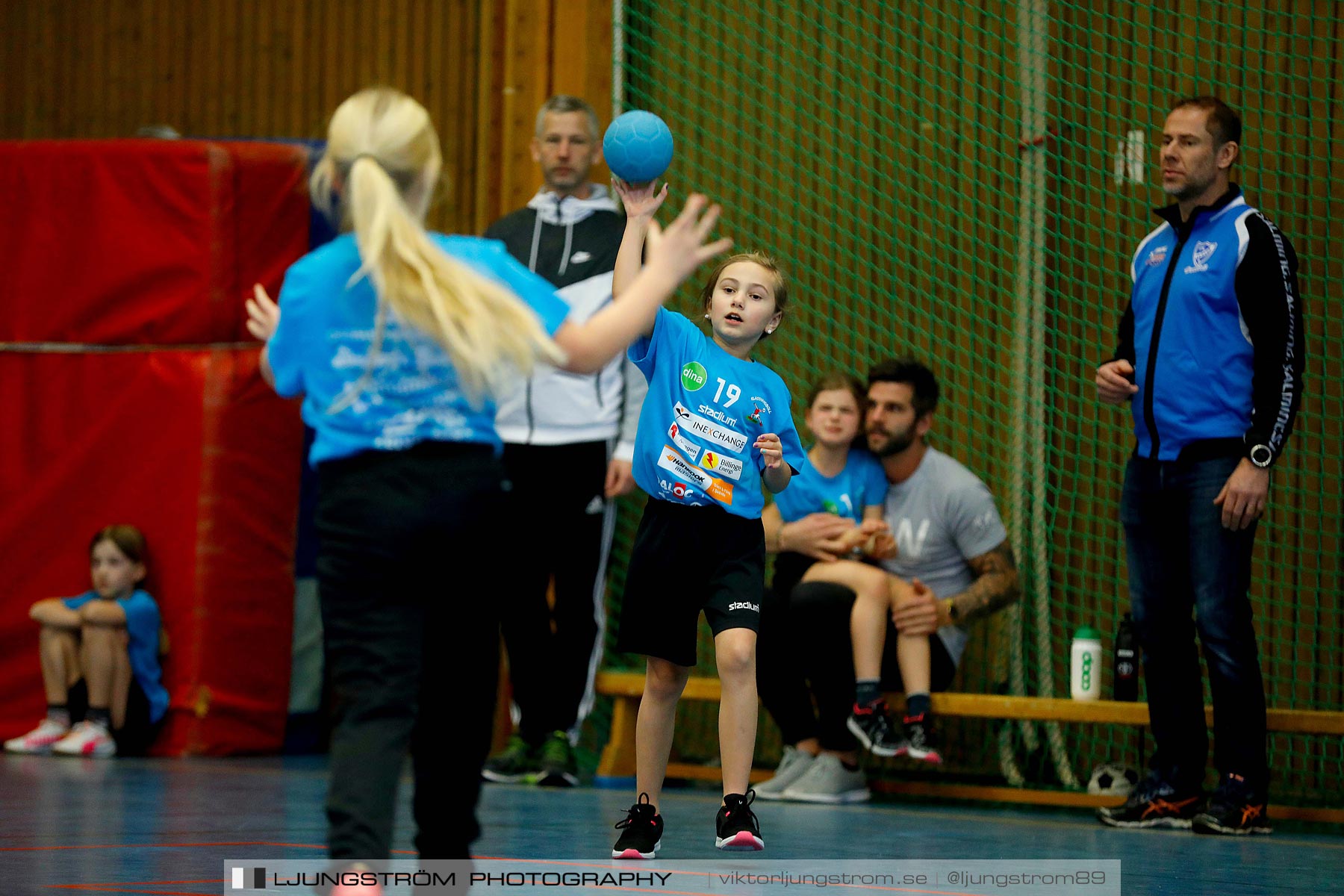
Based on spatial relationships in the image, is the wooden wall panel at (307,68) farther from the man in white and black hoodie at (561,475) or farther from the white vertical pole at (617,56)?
the man in white and black hoodie at (561,475)

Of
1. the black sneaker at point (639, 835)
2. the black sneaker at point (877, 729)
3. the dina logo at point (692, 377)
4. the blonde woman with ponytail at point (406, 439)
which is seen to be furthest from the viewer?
the black sneaker at point (877, 729)

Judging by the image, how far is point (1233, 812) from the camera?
462cm

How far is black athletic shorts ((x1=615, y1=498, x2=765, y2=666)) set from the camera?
3820mm

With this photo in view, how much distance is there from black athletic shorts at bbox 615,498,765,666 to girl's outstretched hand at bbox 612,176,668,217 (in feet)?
2.52

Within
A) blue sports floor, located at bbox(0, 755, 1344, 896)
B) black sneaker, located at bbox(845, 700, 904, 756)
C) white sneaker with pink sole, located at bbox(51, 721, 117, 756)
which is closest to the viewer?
blue sports floor, located at bbox(0, 755, 1344, 896)

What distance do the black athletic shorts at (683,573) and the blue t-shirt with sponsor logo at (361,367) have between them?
132 centimetres

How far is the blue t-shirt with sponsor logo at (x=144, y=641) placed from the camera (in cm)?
617

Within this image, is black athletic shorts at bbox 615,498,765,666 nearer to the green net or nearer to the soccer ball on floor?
the soccer ball on floor

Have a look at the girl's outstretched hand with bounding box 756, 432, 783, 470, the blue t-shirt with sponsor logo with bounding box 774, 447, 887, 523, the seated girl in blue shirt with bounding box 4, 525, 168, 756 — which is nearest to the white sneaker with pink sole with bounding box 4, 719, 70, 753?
the seated girl in blue shirt with bounding box 4, 525, 168, 756

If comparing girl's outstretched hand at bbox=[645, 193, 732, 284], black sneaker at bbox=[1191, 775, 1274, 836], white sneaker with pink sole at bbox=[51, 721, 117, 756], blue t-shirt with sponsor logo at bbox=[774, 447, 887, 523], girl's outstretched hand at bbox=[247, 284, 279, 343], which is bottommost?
white sneaker with pink sole at bbox=[51, 721, 117, 756]

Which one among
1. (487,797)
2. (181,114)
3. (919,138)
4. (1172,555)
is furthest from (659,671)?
(181,114)

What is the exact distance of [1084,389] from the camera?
586 centimetres

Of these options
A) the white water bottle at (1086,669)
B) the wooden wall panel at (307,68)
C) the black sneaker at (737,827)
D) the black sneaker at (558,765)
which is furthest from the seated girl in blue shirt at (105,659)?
the white water bottle at (1086,669)

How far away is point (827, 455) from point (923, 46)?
1.76 m
